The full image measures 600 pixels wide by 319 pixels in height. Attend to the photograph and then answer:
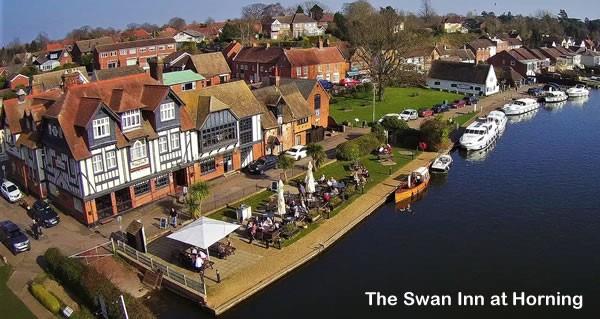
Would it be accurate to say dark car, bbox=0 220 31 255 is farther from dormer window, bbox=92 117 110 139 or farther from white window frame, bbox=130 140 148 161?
white window frame, bbox=130 140 148 161

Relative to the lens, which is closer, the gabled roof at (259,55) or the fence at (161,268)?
the fence at (161,268)

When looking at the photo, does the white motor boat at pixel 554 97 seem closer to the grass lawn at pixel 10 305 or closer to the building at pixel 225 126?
the building at pixel 225 126

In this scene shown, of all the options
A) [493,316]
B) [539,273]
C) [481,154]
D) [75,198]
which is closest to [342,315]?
[493,316]

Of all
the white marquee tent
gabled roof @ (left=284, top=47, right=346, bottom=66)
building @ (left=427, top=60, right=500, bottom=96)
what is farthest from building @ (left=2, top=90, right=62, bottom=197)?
building @ (left=427, top=60, right=500, bottom=96)

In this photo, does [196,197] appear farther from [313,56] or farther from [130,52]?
[130,52]

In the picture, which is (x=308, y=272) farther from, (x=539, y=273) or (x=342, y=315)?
(x=539, y=273)

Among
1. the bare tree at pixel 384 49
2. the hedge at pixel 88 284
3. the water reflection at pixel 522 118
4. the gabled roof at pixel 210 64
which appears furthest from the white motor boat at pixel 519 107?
the hedge at pixel 88 284
